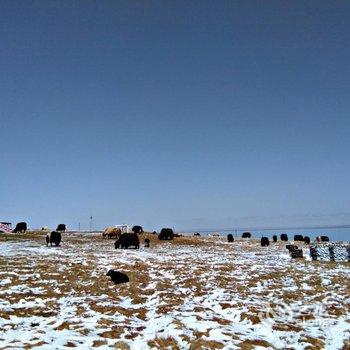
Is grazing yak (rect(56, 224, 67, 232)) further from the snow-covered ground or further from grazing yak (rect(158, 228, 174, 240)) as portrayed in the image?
the snow-covered ground

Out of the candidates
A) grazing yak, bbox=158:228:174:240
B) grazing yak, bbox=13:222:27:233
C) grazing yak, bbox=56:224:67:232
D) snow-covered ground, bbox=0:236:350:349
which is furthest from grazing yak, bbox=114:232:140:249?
grazing yak, bbox=56:224:67:232

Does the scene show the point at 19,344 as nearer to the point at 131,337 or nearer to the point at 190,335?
the point at 131,337

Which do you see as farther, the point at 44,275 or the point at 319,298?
the point at 44,275

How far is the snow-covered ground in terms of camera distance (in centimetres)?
955

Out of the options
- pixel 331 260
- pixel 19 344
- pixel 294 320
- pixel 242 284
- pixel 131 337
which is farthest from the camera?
pixel 331 260

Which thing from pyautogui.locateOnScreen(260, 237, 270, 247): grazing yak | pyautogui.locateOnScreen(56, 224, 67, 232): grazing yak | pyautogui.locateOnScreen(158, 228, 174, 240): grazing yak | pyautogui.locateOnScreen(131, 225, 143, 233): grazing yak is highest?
pyautogui.locateOnScreen(56, 224, 67, 232): grazing yak

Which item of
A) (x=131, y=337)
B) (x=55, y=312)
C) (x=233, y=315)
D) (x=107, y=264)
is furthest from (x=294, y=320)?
(x=107, y=264)

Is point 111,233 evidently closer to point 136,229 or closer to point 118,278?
point 136,229

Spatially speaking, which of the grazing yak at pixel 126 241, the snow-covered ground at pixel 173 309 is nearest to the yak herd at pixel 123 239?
the grazing yak at pixel 126 241

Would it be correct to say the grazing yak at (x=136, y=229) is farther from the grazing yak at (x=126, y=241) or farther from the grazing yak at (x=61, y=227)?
the grazing yak at (x=126, y=241)

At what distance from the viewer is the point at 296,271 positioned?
71.4ft

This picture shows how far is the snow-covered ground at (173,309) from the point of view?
9555mm

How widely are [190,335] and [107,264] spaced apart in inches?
540

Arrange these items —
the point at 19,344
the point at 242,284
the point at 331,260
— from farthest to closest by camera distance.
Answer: the point at 331,260, the point at 242,284, the point at 19,344
